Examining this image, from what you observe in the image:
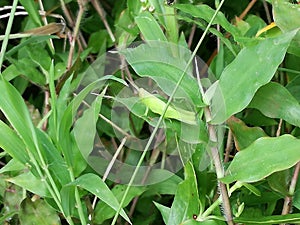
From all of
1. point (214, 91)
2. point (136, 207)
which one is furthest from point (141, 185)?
point (214, 91)

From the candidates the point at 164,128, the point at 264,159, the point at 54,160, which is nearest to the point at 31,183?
the point at 54,160

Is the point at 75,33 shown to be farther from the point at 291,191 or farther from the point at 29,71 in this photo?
the point at 291,191

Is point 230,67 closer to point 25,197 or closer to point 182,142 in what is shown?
point 182,142

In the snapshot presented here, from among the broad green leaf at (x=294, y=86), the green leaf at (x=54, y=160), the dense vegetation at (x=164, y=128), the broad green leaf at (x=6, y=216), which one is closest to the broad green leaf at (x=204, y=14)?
the dense vegetation at (x=164, y=128)

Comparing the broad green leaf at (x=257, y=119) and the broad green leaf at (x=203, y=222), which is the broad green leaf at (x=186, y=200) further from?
the broad green leaf at (x=257, y=119)

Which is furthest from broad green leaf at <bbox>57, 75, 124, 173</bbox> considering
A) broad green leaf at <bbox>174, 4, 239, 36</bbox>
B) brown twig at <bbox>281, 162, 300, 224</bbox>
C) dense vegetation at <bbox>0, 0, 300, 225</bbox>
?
brown twig at <bbox>281, 162, 300, 224</bbox>

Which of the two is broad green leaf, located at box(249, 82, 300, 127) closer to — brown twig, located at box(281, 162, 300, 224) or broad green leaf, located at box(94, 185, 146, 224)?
brown twig, located at box(281, 162, 300, 224)
